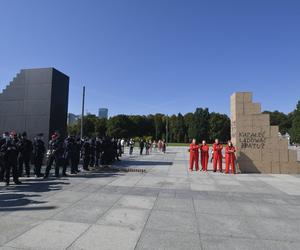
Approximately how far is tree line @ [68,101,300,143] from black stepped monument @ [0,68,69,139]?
232 feet

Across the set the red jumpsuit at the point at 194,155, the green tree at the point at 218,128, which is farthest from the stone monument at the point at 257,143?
the green tree at the point at 218,128

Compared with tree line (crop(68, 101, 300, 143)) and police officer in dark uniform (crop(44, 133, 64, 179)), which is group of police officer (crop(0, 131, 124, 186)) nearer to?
police officer in dark uniform (crop(44, 133, 64, 179))

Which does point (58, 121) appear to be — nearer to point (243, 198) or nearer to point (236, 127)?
point (236, 127)

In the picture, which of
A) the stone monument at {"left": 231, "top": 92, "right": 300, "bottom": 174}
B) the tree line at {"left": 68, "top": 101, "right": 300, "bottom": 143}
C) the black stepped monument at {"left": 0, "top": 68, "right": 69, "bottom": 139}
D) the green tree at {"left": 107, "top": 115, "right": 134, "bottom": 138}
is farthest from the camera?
the tree line at {"left": 68, "top": 101, "right": 300, "bottom": 143}

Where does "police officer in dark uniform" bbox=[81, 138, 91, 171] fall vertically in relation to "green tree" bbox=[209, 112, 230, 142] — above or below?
below

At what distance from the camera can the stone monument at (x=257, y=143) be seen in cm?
1602

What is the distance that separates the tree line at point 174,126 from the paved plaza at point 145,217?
80.5 metres

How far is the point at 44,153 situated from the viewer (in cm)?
1341

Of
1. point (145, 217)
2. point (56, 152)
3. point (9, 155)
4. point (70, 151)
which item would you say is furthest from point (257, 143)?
point (9, 155)

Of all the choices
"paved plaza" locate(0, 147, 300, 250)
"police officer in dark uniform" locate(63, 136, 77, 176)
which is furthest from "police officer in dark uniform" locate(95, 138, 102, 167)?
"paved plaza" locate(0, 147, 300, 250)

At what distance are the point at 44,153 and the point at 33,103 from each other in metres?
4.96

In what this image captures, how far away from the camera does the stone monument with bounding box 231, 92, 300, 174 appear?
52.5 ft

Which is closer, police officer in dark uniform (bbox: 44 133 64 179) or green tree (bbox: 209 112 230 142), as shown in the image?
police officer in dark uniform (bbox: 44 133 64 179)

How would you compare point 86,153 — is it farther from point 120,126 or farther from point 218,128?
point 218,128
